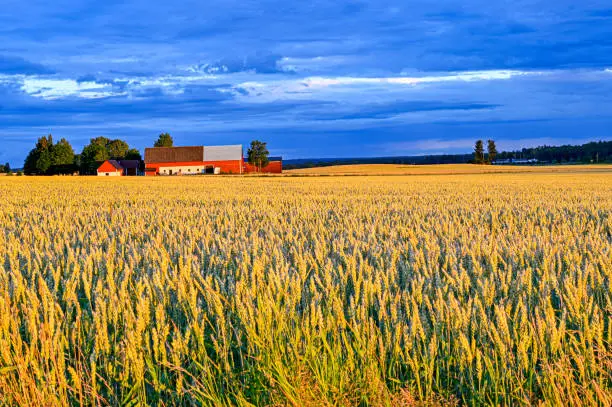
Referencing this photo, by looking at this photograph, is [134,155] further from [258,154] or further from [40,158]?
[258,154]

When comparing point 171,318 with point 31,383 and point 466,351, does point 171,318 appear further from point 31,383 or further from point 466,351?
point 466,351

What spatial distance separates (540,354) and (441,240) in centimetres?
394

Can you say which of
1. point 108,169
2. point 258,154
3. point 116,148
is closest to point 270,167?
point 258,154

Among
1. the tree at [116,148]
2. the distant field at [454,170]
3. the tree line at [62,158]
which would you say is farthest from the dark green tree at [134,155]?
the distant field at [454,170]

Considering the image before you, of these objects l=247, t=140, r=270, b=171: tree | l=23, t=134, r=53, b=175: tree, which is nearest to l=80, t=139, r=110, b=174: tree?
l=23, t=134, r=53, b=175: tree

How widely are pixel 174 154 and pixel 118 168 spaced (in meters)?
10.2

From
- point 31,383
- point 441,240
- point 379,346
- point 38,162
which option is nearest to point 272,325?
point 379,346

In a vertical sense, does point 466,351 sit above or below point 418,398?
above

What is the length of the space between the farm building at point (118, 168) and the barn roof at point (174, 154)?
5343 mm

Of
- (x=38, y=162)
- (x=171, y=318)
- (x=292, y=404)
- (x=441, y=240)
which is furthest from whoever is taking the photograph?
(x=38, y=162)

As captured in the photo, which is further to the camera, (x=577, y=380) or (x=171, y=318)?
(x=171, y=318)

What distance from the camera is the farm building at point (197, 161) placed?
9531cm

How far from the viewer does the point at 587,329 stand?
3.13 metres

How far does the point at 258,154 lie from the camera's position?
104688 millimetres
